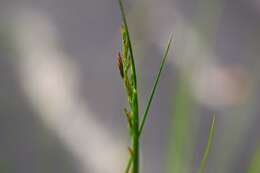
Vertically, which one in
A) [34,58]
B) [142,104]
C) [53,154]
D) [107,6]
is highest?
[107,6]

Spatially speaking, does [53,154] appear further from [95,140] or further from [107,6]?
[107,6]

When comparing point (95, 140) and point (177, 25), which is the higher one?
point (177, 25)

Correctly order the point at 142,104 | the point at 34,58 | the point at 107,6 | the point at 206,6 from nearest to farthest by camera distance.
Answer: the point at 206,6
the point at 142,104
the point at 34,58
the point at 107,6

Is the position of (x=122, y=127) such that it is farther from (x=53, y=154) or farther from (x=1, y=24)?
(x=1, y=24)

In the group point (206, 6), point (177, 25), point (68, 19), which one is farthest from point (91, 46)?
point (206, 6)

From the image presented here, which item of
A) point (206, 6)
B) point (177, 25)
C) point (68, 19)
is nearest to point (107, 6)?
point (68, 19)

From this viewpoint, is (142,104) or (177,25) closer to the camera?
(142,104)

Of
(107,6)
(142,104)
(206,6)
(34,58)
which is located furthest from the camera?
(107,6)
